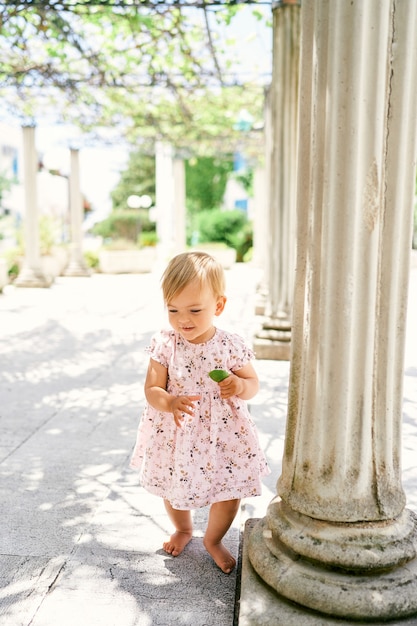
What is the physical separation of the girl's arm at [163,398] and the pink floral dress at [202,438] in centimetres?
3

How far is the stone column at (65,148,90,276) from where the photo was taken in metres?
16.9

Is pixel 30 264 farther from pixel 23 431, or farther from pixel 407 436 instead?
pixel 407 436

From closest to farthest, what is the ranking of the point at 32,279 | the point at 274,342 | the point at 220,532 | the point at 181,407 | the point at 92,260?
the point at 181,407, the point at 220,532, the point at 274,342, the point at 32,279, the point at 92,260

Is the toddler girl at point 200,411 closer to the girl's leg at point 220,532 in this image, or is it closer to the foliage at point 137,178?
the girl's leg at point 220,532

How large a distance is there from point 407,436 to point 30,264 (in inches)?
453

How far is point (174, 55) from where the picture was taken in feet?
31.7

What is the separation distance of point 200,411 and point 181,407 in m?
0.16

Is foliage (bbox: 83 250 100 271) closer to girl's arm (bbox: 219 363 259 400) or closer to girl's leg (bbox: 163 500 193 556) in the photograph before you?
girl's leg (bbox: 163 500 193 556)

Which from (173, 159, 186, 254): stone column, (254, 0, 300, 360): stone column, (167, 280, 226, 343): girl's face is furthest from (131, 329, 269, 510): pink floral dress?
(173, 159, 186, 254): stone column

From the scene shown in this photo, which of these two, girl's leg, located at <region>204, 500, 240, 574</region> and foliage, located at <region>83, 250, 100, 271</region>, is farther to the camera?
foliage, located at <region>83, 250, 100, 271</region>

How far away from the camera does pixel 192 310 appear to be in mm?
2160

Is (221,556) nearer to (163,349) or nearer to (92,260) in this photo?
(163,349)

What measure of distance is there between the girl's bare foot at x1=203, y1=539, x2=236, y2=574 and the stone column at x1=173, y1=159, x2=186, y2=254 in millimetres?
15557

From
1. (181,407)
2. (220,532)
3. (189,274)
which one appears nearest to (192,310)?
(189,274)
